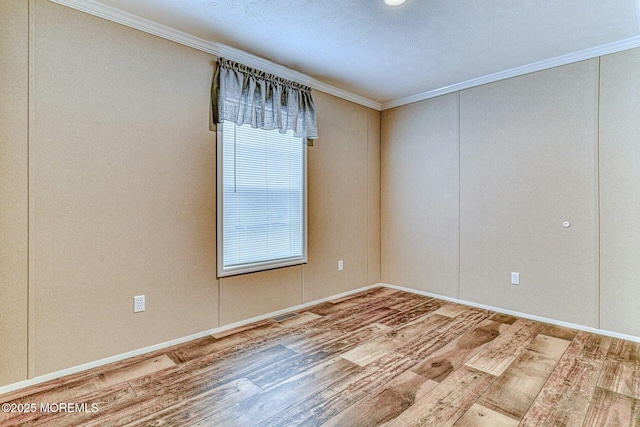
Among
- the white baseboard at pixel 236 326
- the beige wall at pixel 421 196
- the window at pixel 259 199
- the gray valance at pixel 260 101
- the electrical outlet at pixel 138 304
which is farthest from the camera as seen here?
the beige wall at pixel 421 196

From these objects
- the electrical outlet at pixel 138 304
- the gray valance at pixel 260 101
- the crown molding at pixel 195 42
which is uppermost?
the crown molding at pixel 195 42

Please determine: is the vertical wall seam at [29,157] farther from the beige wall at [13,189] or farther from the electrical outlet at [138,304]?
the electrical outlet at [138,304]

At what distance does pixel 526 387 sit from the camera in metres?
Result: 2.02

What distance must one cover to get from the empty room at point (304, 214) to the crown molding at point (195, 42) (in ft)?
0.05

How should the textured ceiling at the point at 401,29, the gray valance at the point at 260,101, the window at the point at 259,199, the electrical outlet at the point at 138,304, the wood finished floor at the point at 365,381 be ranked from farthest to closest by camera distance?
1. the window at the point at 259,199
2. the gray valance at the point at 260,101
3. the electrical outlet at the point at 138,304
4. the textured ceiling at the point at 401,29
5. the wood finished floor at the point at 365,381

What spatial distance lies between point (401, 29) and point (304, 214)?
6.31ft

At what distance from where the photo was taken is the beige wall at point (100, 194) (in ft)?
6.50

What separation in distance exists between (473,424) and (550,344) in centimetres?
140

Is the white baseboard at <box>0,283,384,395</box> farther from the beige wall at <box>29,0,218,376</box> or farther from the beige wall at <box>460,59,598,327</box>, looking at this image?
the beige wall at <box>460,59,598,327</box>

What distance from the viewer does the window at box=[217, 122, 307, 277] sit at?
9.51ft

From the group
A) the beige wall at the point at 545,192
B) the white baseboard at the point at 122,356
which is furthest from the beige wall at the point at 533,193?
the white baseboard at the point at 122,356

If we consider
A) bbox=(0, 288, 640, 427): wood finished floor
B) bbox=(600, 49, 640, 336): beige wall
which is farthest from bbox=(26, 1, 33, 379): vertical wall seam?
bbox=(600, 49, 640, 336): beige wall

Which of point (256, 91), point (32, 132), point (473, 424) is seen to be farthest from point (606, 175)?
point (32, 132)

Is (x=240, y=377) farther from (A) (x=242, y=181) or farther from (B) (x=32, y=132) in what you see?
(B) (x=32, y=132)
